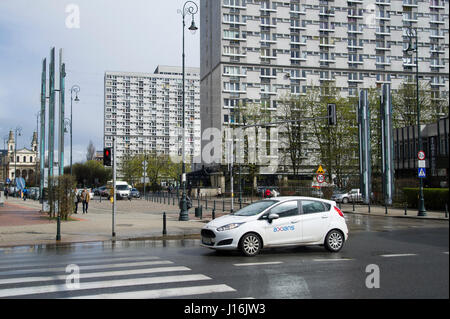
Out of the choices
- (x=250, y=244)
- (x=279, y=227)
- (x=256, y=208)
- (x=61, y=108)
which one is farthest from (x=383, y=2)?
(x=250, y=244)

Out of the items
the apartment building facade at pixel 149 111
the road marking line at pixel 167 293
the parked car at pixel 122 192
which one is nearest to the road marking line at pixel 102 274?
the road marking line at pixel 167 293

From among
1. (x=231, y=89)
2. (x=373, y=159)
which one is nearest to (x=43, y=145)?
(x=373, y=159)

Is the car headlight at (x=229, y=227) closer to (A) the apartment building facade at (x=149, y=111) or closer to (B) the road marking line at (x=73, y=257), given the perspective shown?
(B) the road marking line at (x=73, y=257)

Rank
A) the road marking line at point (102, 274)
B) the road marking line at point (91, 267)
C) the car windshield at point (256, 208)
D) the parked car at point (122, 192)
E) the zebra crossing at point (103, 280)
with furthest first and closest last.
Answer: the parked car at point (122, 192) < the car windshield at point (256, 208) < the road marking line at point (91, 267) < the road marking line at point (102, 274) < the zebra crossing at point (103, 280)

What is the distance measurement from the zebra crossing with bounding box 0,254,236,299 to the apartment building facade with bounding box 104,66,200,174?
123m

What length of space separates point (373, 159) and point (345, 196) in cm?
1285

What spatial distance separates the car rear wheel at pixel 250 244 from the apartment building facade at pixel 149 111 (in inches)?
4814

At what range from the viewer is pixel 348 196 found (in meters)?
A: 43.5

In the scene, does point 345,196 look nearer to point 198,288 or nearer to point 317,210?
point 317,210

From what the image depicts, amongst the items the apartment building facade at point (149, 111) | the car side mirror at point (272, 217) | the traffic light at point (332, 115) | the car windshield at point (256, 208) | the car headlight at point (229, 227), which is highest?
the apartment building facade at point (149, 111)

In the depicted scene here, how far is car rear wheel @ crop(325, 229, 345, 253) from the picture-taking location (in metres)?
11.5

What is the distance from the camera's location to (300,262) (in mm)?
9633

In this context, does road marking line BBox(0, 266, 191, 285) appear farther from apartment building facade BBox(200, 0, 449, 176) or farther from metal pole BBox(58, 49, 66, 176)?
apartment building facade BBox(200, 0, 449, 176)

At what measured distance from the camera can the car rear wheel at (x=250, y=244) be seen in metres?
10.8
